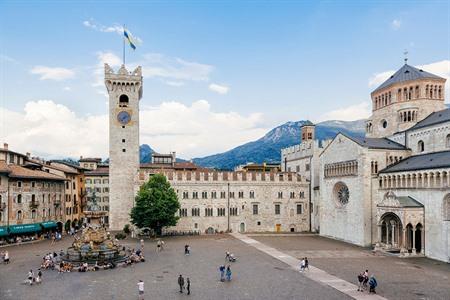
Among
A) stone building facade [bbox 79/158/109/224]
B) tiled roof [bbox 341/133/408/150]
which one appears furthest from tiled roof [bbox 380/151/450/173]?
stone building facade [bbox 79/158/109/224]

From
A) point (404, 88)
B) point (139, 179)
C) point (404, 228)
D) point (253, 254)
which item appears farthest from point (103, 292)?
point (404, 88)

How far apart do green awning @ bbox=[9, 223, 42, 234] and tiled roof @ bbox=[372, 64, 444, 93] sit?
219 feet

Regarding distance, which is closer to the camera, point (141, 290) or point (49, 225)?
point (141, 290)

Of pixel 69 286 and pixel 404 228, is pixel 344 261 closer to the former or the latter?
pixel 404 228

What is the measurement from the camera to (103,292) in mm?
31094

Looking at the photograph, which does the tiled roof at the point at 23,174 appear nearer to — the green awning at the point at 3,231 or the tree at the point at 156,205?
the green awning at the point at 3,231

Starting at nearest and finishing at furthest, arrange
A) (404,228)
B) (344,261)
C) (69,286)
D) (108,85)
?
(69,286), (344,261), (404,228), (108,85)

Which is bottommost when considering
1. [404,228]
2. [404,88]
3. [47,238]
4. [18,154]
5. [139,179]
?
[47,238]

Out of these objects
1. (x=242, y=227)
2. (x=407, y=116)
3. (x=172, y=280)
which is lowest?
(x=242, y=227)

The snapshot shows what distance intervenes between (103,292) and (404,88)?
189ft

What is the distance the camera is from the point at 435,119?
57656mm

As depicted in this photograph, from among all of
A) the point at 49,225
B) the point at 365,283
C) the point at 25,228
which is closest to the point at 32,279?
the point at 365,283

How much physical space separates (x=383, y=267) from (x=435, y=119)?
28.2 meters

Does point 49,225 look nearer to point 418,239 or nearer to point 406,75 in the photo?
point 418,239
